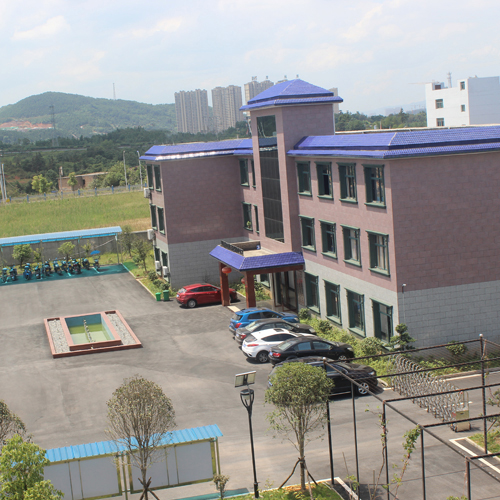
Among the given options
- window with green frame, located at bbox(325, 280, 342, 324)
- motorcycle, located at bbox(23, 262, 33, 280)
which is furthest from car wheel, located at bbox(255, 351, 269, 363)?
motorcycle, located at bbox(23, 262, 33, 280)

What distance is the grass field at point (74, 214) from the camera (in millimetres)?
73562

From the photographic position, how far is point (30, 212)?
8331cm

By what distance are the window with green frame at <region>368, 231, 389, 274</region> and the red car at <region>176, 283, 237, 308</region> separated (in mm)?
13776

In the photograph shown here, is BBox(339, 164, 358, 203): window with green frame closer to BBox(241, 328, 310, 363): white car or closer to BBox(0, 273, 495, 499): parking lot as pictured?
BBox(241, 328, 310, 363): white car

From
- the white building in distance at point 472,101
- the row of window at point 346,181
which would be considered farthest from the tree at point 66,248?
the white building in distance at point 472,101

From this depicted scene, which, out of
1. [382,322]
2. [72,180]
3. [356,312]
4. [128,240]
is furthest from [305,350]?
[72,180]

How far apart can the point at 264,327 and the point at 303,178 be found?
8882mm

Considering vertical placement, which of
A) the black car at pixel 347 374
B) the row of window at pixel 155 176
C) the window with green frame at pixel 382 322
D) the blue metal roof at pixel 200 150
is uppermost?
the blue metal roof at pixel 200 150

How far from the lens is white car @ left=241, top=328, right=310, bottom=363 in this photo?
27.8 metres

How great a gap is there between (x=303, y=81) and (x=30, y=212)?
191ft

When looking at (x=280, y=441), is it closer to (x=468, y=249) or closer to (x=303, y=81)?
(x=468, y=249)

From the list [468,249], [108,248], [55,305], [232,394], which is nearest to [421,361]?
[468,249]

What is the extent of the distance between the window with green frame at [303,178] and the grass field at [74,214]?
3732 centimetres

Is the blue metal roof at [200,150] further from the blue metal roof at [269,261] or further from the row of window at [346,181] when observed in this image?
the blue metal roof at [269,261]
